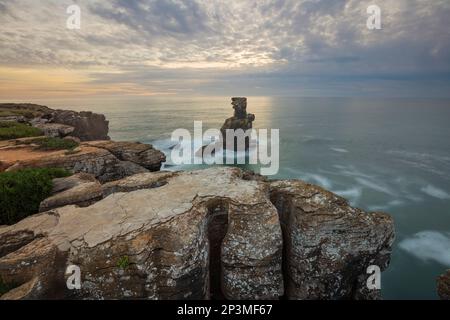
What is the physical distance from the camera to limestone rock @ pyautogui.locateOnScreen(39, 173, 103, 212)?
1177 cm

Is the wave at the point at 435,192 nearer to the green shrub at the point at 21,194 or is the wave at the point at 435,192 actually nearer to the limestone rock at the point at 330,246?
the limestone rock at the point at 330,246

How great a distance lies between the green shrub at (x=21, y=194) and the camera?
11.8 meters

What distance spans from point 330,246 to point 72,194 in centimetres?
1169

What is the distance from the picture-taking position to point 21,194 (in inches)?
484

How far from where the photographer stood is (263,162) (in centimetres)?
8925

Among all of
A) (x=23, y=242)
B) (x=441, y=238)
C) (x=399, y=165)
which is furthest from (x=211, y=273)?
(x=399, y=165)

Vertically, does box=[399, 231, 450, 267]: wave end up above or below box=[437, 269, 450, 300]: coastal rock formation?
below

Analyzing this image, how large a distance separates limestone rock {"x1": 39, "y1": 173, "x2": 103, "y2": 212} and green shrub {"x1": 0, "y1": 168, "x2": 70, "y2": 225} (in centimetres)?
56

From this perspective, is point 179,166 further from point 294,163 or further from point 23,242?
point 23,242

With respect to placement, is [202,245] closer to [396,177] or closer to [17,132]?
[17,132]

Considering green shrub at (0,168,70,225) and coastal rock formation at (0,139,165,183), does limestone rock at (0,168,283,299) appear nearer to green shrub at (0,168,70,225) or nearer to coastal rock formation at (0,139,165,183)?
green shrub at (0,168,70,225)

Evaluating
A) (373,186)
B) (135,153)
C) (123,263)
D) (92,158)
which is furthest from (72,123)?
(373,186)

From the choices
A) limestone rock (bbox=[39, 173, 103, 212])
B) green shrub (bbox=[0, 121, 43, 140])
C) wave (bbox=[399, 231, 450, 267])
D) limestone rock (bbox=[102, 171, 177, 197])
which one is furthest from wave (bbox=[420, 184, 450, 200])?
green shrub (bbox=[0, 121, 43, 140])
